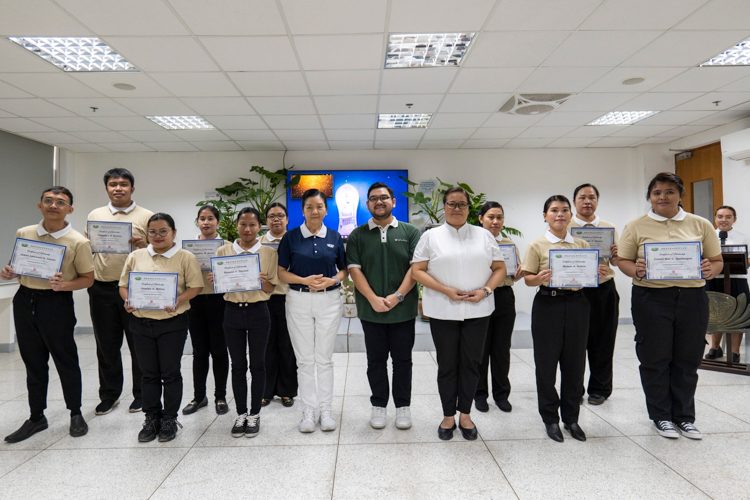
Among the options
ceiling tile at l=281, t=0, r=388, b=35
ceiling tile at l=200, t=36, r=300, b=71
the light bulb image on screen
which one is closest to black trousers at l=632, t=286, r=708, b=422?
ceiling tile at l=281, t=0, r=388, b=35

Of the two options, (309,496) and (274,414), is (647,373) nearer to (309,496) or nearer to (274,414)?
(309,496)

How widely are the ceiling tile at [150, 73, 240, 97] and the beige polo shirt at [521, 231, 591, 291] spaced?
3.08 meters

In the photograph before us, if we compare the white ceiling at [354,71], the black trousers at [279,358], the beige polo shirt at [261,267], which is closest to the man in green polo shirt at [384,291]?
the beige polo shirt at [261,267]

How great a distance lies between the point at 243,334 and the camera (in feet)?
8.45

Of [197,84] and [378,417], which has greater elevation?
[197,84]

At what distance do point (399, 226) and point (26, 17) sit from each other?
2.92 metres

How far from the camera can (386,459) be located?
226 centimetres

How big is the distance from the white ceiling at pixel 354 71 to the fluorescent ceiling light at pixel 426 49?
0.09 meters

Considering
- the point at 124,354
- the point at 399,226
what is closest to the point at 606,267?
the point at 399,226

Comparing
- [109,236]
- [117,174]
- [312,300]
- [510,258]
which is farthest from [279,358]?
[510,258]

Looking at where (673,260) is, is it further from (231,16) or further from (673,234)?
(231,16)

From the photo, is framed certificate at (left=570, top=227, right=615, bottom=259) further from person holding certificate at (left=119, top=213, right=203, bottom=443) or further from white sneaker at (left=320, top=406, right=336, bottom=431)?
person holding certificate at (left=119, top=213, right=203, bottom=443)

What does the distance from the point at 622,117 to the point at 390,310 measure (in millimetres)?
4562

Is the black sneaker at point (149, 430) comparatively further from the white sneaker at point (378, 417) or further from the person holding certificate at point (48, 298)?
the white sneaker at point (378, 417)
